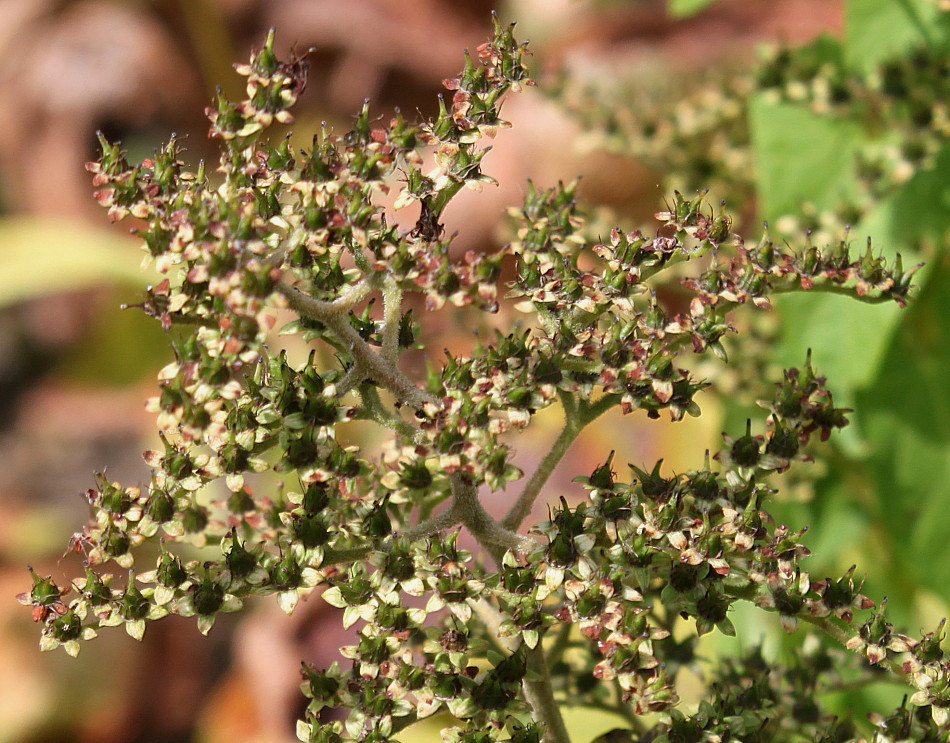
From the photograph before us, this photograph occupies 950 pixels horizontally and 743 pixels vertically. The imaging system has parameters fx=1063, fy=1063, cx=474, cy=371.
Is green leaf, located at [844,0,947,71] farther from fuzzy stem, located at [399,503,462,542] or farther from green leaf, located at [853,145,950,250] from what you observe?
fuzzy stem, located at [399,503,462,542]

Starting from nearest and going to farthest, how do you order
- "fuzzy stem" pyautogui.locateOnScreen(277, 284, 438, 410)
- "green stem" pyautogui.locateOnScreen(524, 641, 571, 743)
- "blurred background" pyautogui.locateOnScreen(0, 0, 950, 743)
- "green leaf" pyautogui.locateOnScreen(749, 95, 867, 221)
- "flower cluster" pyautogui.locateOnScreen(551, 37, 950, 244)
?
1. "fuzzy stem" pyautogui.locateOnScreen(277, 284, 438, 410)
2. "green stem" pyautogui.locateOnScreen(524, 641, 571, 743)
3. "flower cluster" pyautogui.locateOnScreen(551, 37, 950, 244)
4. "green leaf" pyautogui.locateOnScreen(749, 95, 867, 221)
5. "blurred background" pyautogui.locateOnScreen(0, 0, 950, 743)

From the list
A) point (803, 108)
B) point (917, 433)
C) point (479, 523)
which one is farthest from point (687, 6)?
point (479, 523)

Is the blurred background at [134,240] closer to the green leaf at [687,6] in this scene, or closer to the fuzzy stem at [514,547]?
the green leaf at [687,6]

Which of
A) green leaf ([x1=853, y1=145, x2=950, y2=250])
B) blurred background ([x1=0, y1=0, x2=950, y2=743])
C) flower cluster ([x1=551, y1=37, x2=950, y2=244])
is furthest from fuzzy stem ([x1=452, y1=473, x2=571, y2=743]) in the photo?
green leaf ([x1=853, y1=145, x2=950, y2=250])

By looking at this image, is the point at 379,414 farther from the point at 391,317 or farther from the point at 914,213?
the point at 914,213

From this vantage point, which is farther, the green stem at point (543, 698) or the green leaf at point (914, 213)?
the green leaf at point (914, 213)

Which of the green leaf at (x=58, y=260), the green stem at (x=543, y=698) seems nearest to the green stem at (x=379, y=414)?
the green stem at (x=543, y=698)
